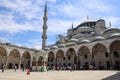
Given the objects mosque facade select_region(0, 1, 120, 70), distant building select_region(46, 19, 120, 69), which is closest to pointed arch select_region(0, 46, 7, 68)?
mosque facade select_region(0, 1, 120, 70)

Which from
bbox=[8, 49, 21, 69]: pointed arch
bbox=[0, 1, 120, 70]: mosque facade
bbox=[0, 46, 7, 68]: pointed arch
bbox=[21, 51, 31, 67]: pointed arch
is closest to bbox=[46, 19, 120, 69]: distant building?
bbox=[0, 1, 120, 70]: mosque facade

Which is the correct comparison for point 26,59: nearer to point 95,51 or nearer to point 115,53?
point 95,51

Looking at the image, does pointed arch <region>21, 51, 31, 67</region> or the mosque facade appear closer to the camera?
the mosque facade

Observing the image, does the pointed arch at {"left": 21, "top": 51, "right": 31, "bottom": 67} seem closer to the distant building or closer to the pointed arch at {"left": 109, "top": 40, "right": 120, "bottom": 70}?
the distant building

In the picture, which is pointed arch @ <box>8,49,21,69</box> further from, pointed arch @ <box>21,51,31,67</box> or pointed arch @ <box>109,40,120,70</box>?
pointed arch @ <box>109,40,120,70</box>

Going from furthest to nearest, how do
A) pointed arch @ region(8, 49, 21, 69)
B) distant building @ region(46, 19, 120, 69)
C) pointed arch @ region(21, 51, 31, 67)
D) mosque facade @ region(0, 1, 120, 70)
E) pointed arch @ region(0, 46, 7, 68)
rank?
pointed arch @ region(21, 51, 31, 67) → pointed arch @ region(8, 49, 21, 69) → pointed arch @ region(0, 46, 7, 68) → mosque facade @ region(0, 1, 120, 70) → distant building @ region(46, 19, 120, 69)

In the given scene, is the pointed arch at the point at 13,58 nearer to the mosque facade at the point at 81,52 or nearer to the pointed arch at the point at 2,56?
the mosque facade at the point at 81,52

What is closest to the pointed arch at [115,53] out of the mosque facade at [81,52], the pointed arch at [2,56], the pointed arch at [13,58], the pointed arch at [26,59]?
the mosque facade at [81,52]

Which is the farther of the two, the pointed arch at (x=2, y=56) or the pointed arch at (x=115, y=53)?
the pointed arch at (x=2, y=56)

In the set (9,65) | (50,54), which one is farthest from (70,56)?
(9,65)

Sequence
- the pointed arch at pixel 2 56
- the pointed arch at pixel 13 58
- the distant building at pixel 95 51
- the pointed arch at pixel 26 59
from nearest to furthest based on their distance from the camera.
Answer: the distant building at pixel 95 51, the pointed arch at pixel 2 56, the pointed arch at pixel 13 58, the pointed arch at pixel 26 59

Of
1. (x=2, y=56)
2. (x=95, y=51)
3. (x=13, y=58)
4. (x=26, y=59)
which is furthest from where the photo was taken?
(x=26, y=59)

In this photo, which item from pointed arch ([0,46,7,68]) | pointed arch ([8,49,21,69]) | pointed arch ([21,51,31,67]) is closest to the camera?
pointed arch ([0,46,7,68])

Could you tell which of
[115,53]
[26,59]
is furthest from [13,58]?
[115,53]
